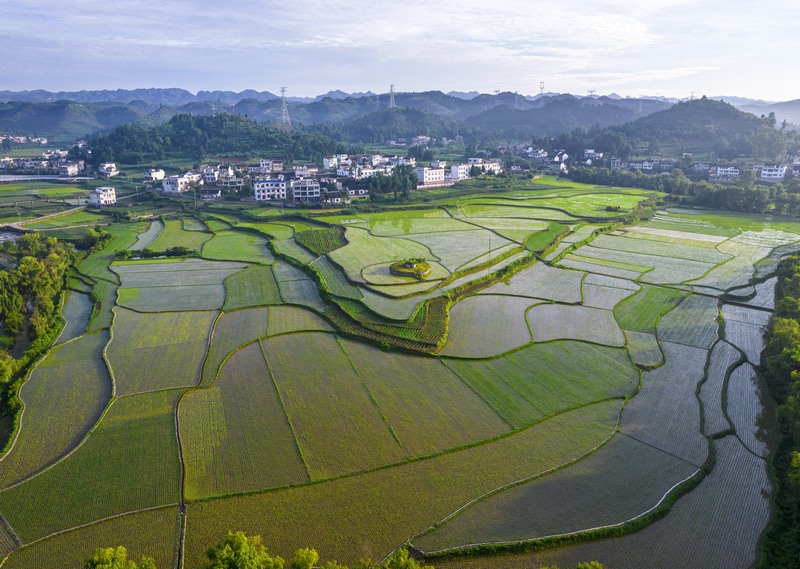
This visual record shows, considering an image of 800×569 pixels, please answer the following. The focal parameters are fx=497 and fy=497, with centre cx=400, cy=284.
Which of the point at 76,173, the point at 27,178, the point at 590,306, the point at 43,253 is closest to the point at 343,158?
the point at 76,173

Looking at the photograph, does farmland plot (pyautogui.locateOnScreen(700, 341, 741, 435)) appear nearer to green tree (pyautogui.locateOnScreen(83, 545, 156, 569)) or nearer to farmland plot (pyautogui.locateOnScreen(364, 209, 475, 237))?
green tree (pyautogui.locateOnScreen(83, 545, 156, 569))

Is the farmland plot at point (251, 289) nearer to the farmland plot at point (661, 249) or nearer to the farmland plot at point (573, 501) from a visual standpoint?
the farmland plot at point (573, 501)

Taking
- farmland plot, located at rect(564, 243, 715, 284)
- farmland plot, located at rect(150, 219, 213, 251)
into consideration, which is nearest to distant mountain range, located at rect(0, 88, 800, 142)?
farmland plot, located at rect(150, 219, 213, 251)

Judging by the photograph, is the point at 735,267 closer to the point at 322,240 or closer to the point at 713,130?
the point at 322,240

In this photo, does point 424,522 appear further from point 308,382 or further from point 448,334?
point 448,334

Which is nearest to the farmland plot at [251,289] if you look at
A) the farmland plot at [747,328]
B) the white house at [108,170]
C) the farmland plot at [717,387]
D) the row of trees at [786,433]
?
the farmland plot at [717,387]

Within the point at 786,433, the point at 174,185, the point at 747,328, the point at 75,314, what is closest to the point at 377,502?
the point at 786,433
